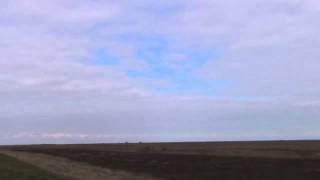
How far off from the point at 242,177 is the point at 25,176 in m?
14.8

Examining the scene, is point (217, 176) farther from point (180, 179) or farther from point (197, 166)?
point (197, 166)

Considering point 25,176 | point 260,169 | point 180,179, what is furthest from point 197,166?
point 25,176

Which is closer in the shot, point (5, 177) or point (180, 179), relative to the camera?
point (5, 177)

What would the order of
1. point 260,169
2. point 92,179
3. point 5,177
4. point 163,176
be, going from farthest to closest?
point 260,169, point 163,176, point 92,179, point 5,177

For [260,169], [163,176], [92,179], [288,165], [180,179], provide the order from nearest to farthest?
[92,179], [180,179], [163,176], [260,169], [288,165]

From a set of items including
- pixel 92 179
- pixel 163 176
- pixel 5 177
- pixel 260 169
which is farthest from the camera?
pixel 260 169

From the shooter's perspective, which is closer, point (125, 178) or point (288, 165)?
point (125, 178)

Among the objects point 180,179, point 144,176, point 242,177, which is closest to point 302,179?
point 242,177

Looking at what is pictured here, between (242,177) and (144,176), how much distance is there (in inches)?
271

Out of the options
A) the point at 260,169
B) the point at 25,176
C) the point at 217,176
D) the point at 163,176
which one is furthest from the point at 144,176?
the point at 25,176

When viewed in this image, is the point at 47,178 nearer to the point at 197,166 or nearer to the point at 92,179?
the point at 92,179

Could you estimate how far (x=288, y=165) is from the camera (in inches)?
1993

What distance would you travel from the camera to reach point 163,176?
43.0m

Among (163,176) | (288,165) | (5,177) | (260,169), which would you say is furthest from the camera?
(288,165)
